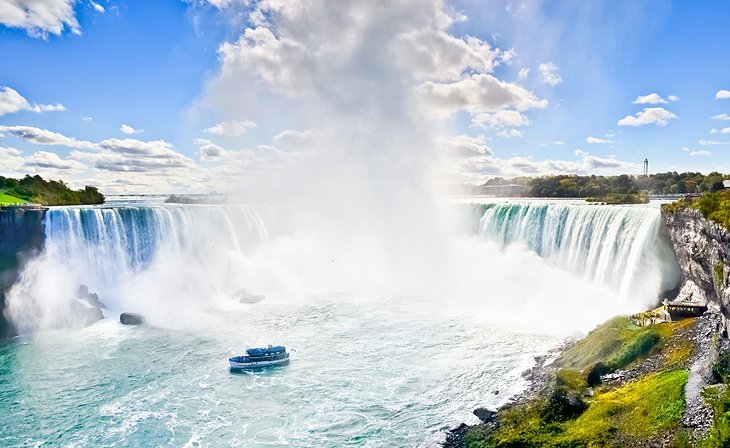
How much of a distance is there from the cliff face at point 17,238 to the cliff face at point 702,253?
33.2 metres

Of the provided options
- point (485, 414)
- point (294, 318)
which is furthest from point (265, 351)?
point (485, 414)

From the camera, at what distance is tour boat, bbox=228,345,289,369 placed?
19.2 metres

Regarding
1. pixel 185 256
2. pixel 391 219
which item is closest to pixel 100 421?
pixel 185 256

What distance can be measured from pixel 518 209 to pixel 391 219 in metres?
15.3

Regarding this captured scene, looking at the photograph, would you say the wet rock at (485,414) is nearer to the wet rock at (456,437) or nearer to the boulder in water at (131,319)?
the wet rock at (456,437)

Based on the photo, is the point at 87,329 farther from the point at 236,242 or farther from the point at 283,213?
the point at 283,213

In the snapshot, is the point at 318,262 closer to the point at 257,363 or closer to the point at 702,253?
the point at 257,363

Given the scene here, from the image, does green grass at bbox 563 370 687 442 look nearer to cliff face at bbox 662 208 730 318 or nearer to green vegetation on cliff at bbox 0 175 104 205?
cliff face at bbox 662 208 730 318

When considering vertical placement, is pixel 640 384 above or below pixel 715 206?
below

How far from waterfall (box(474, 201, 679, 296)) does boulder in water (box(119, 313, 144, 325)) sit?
24375mm

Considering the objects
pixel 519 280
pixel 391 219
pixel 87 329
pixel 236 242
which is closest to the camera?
pixel 87 329

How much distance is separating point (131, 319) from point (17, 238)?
9.37 metres

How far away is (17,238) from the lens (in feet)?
93.2

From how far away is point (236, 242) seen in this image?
126ft
